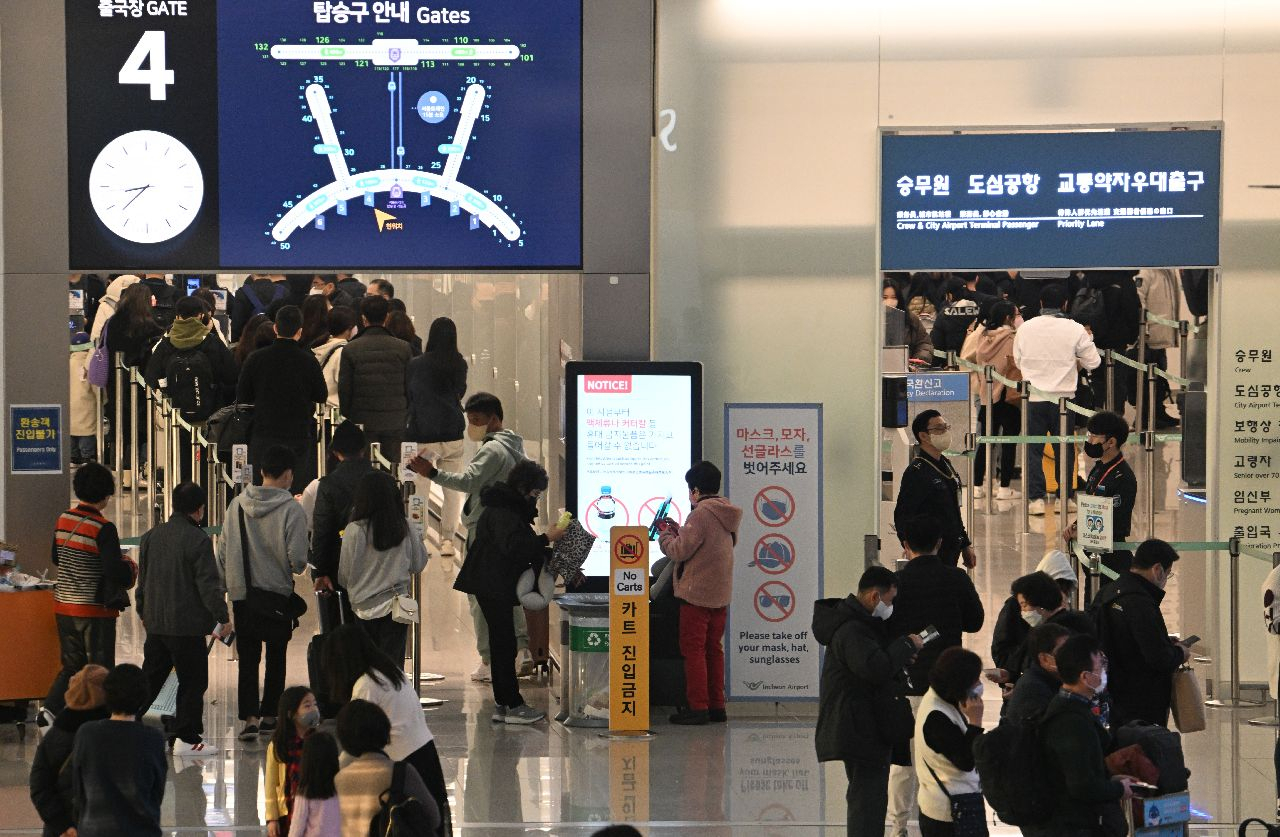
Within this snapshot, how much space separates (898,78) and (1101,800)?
5441 millimetres

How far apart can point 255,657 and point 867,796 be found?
387 cm

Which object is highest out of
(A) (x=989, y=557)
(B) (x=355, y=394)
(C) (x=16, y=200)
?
(C) (x=16, y=200)

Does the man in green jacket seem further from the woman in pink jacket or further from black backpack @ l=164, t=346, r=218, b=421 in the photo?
black backpack @ l=164, t=346, r=218, b=421

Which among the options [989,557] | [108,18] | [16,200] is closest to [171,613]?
[16,200]

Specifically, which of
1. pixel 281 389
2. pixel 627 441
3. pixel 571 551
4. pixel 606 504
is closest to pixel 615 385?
pixel 627 441

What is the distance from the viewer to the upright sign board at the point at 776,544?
986 cm

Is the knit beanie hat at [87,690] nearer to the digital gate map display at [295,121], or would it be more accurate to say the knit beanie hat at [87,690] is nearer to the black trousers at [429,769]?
the black trousers at [429,769]

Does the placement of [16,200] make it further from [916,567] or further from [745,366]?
[916,567]

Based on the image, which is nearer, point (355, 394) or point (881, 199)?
point (881, 199)

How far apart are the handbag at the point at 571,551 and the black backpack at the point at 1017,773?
4.02 meters

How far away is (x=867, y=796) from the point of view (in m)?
6.64

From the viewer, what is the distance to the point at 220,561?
372 inches

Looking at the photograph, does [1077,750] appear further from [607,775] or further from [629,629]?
[629,629]

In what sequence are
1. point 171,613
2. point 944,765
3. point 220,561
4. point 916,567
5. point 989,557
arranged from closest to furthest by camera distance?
1. point 944,765
2. point 916,567
3. point 171,613
4. point 220,561
5. point 989,557
